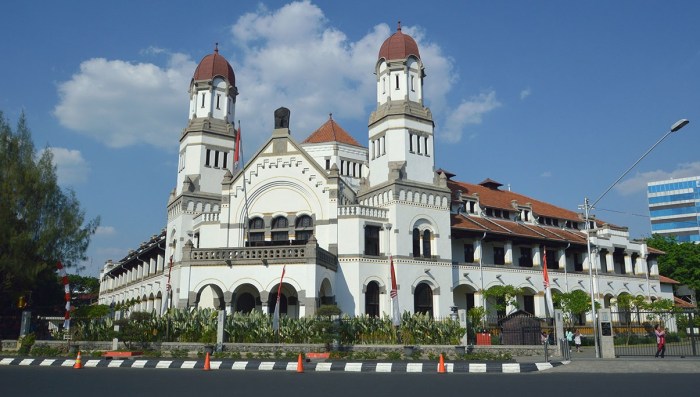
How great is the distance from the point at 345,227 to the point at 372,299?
4776 millimetres

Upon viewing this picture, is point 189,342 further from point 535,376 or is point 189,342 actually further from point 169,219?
point 169,219

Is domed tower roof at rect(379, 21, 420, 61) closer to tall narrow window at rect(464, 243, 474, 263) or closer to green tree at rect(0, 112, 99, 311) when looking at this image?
tall narrow window at rect(464, 243, 474, 263)

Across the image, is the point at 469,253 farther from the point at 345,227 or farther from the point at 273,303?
the point at 273,303

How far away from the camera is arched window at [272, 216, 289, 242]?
37.1 m

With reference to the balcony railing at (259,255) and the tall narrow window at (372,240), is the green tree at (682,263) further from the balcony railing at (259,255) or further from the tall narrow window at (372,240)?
the balcony railing at (259,255)

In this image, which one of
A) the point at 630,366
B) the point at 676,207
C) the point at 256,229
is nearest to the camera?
the point at 630,366

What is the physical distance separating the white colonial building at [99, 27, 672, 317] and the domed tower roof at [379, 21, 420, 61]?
0.35 feet

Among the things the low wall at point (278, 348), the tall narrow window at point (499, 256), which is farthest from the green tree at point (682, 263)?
the low wall at point (278, 348)

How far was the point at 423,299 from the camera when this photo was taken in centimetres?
3703

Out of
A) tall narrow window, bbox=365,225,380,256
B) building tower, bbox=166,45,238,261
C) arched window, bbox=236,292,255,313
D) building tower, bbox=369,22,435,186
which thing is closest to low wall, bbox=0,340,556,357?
arched window, bbox=236,292,255,313

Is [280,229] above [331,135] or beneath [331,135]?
beneath

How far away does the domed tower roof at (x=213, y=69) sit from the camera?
42.6 meters

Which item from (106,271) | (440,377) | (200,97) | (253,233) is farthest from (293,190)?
(106,271)

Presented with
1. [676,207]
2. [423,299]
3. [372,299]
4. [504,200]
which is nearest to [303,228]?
[372,299]
